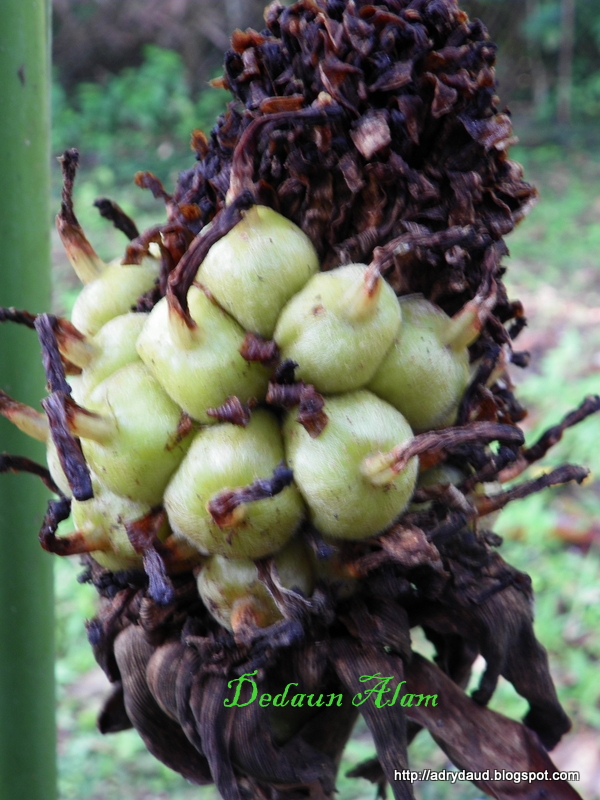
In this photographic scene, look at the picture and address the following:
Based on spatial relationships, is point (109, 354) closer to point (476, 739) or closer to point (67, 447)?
point (67, 447)

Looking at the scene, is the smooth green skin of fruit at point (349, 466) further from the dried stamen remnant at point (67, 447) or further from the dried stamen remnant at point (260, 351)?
the dried stamen remnant at point (67, 447)

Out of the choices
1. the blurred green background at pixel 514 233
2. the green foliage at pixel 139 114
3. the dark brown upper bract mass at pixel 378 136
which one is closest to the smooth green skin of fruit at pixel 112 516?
the dark brown upper bract mass at pixel 378 136

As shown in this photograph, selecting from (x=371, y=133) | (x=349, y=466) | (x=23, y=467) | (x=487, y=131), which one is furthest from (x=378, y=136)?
(x=23, y=467)

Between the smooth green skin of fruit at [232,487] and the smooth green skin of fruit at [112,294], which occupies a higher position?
the smooth green skin of fruit at [112,294]

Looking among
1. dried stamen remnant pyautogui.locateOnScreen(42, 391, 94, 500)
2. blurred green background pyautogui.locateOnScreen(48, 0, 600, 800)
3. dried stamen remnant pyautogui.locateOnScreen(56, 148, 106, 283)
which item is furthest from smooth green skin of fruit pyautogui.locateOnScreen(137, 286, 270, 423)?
blurred green background pyautogui.locateOnScreen(48, 0, 600, 800)

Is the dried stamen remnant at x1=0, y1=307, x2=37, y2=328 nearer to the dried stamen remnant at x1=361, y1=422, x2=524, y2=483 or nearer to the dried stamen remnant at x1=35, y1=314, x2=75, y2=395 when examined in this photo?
the dried stamen remnant at x1=35, y1=314, x2=75, y2=395

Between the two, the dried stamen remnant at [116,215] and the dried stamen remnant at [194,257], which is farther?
the dried stamen remnant at [116,215]
